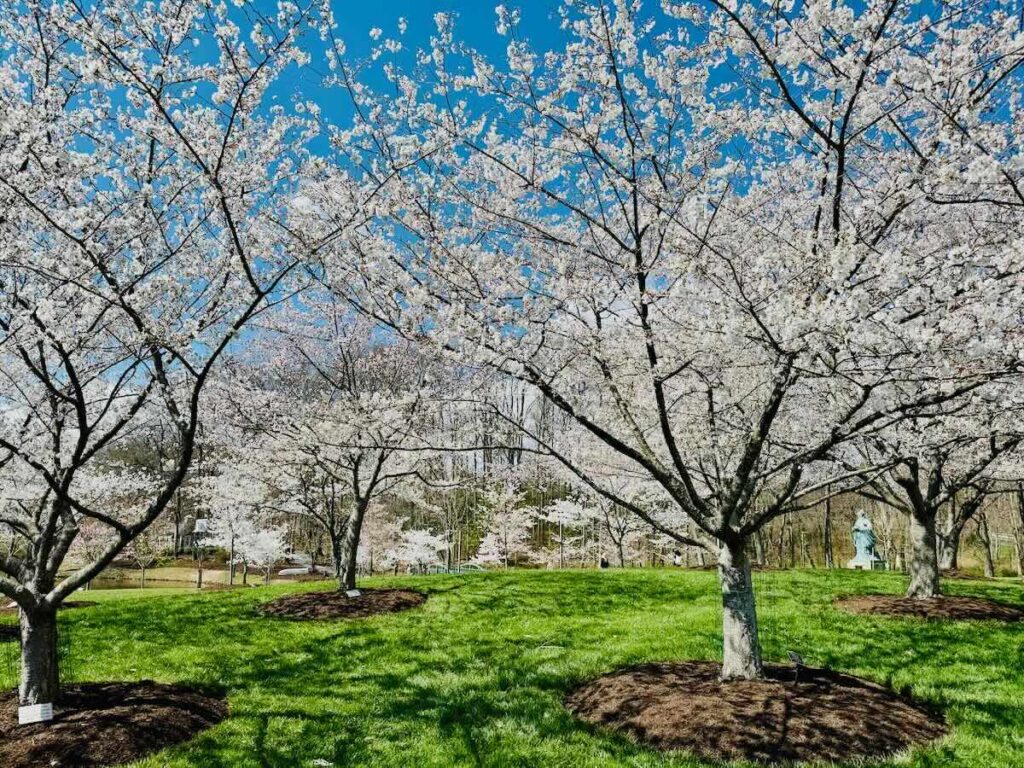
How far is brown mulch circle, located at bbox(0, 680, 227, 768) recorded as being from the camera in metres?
4.67

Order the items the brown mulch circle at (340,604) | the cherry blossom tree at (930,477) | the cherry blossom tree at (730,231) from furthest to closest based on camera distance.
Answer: the brown mulch circle at (340,604)
the cherry blossom tree at (930,477)
the cherry blossom tree at (730,231)

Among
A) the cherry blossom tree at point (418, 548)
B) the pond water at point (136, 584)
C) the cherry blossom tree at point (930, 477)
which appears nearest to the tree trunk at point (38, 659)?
the cherry blossom tree at point (930, 477)

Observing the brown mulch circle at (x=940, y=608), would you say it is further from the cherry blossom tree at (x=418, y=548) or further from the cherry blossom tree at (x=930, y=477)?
the cherry blossom tree at (x=418, y=548)

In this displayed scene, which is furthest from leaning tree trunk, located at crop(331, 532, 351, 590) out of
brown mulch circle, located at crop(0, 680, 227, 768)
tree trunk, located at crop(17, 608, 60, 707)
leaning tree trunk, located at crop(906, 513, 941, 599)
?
leaning tree trunk, located at crop(906, 513, 941, 599)

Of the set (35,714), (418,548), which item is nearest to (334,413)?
(35,714)

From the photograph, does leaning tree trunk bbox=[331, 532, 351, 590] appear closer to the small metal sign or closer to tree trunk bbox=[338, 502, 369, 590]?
tree trunk bbox=[338, 502, 369, 590]

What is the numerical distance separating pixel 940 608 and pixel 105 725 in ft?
35.5

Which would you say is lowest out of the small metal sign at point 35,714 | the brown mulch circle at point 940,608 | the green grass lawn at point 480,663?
the brown mulch circle at point 940,608

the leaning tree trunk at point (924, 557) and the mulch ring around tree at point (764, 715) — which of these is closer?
the mulch ring around tree at point (764, 715)

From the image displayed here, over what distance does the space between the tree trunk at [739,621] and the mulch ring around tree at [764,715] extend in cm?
13

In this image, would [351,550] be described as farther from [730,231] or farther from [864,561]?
[864,561]

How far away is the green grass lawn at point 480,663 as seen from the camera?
4969mm

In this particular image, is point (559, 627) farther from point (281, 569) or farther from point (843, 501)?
point (281, 569)

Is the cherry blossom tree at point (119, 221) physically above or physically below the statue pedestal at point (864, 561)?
above
